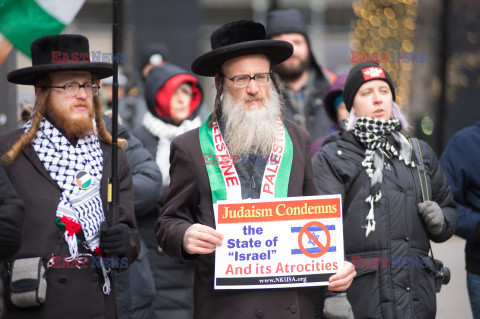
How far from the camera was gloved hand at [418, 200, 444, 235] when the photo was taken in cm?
445

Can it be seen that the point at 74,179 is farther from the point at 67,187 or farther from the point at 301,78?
the point at 301,78

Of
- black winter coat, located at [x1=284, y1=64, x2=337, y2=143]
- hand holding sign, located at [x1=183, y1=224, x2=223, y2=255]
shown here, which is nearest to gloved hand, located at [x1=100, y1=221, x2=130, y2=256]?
hand holding sign, located at [x1=183, y1=224, x2=223, y2=255]

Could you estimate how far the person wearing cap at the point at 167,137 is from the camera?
6426mm

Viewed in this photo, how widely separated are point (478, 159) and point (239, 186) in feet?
7.37

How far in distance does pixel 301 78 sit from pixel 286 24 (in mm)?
560

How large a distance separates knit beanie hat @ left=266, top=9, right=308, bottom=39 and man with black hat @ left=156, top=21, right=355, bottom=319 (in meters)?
3.10

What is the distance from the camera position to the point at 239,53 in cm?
399

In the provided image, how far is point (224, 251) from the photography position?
147 inches

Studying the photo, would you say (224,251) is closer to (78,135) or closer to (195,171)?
(195,171)

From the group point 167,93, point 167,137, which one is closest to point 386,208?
point 167,137

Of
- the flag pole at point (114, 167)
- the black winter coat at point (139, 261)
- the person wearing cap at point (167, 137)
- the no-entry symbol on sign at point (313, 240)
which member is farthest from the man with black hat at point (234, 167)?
the person wearing cap at point (167, 137)

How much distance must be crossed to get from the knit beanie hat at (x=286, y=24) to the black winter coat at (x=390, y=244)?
2840 millimetres

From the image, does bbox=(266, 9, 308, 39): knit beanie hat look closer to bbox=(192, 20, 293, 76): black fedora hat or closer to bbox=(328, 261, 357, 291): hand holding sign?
bbox=(192, 20, 293, 76): black fedora hat

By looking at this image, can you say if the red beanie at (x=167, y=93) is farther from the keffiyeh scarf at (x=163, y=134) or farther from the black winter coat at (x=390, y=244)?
the black winter coat at (x=390, y=244)
